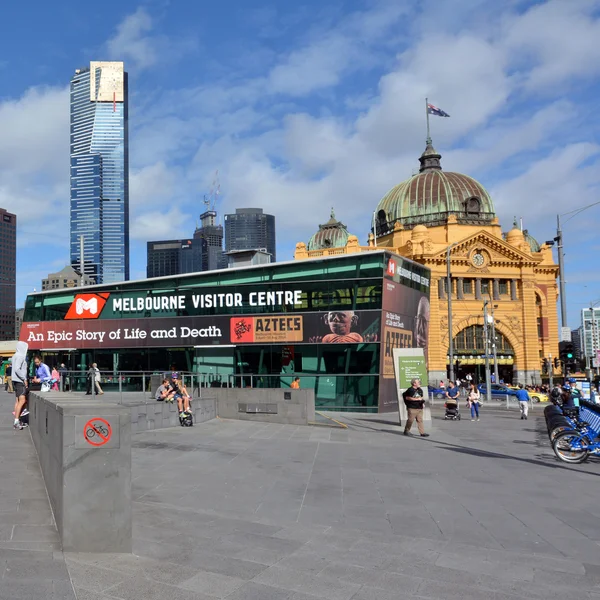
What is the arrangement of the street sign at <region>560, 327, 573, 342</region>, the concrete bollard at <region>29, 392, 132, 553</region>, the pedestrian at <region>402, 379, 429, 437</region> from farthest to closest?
the street sign at <region>560, 327, 573, 342</region> < the pedestrian at <region>402, 379, 429, 437</region> < the concrete bollard at <region>29, 392, 132, 553</region>

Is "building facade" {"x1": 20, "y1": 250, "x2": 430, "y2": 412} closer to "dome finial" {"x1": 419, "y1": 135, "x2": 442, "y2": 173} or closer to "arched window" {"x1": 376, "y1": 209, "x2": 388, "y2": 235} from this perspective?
"arched window" {"x1": 376, "y1": 209, "x2": 388, "y2": 235}

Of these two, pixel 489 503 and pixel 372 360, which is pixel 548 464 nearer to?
pixel 489 503

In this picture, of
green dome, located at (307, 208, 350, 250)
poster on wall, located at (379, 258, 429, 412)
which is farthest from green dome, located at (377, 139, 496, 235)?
poster on wall, located at (379, 258, 429, 412)

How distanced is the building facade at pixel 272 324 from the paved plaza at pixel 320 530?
1596cm

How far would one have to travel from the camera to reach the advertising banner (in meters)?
30.3

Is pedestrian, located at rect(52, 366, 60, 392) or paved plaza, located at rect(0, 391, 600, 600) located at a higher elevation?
pedestrian, located at rect(52, 366, 60, 392)

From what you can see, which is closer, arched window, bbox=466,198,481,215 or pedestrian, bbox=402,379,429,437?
pedestrian, bbox=402,379,429,437

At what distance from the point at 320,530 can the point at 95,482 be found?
2700 mm

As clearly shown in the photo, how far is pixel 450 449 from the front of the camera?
15.3m

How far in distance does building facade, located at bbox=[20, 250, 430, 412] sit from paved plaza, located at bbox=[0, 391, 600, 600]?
52.4 ft

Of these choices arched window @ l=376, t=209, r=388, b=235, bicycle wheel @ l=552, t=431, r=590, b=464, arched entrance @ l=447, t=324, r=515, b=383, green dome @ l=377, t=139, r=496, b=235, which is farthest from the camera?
arched window @ l=376, t=209, r=388, b=235

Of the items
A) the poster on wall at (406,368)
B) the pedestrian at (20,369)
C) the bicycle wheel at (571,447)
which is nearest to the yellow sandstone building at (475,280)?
the poster on wall at (406,368)

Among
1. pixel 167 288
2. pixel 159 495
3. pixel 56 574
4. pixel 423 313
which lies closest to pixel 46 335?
pixel 167 288

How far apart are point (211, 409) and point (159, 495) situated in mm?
14011
